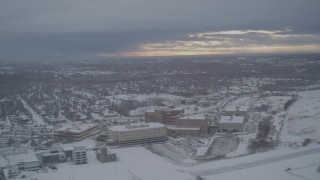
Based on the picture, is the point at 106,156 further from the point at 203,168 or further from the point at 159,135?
the point at 159,135

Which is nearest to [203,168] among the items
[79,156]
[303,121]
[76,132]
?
[79,156]

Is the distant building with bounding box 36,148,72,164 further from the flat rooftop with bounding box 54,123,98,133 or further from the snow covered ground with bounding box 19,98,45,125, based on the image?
the snow covered ground with bounding box 19,98,45,125

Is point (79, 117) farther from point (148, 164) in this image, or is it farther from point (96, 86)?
point (96, 86)

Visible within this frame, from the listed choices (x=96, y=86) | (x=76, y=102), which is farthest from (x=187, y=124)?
(x=96, y=86)

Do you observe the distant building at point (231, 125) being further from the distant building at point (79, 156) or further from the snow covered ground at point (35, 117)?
the snow covered ground at point (35, 117)

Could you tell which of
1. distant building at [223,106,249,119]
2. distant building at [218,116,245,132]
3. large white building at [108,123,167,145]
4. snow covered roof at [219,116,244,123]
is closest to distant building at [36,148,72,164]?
large white building at [108,123,167,145]

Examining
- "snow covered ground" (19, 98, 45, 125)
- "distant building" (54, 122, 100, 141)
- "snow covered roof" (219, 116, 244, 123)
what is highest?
"snow covered roof" (219, 116, 244, 123)
